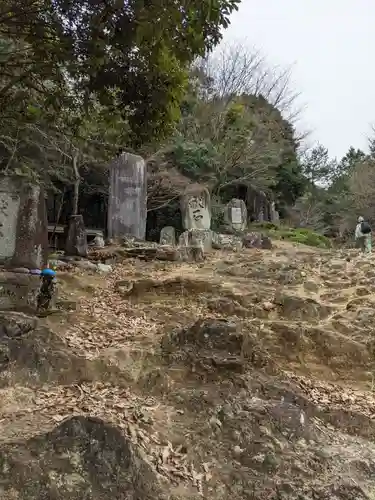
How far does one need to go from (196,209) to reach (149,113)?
34.6ft

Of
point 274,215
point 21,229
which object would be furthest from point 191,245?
point 274,215

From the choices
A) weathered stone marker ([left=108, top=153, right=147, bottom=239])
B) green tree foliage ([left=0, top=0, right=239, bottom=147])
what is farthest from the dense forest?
weathered stone marker ([left=108, top=153, right=147, bottom=239])

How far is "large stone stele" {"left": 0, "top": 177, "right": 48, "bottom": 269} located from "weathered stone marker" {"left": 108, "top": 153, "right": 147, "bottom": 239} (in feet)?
24.4

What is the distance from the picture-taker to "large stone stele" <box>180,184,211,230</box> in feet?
47.1

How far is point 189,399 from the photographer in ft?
13.0

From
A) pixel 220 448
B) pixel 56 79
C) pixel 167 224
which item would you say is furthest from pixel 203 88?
pixel 220 448

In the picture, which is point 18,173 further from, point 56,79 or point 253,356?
point 253,356

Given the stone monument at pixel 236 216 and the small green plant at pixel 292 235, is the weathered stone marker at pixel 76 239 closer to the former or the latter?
the stone monument at pixel 236 216

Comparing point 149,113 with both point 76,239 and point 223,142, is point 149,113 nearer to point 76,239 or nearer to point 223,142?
point 76,239

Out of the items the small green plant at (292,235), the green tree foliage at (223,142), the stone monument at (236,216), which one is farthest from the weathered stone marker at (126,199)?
the small green plant at (292,235)

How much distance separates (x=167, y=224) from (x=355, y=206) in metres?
11.4

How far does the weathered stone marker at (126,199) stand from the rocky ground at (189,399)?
6607 mm

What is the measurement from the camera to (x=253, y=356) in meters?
4.79

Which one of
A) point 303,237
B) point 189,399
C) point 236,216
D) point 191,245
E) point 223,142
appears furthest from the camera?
point 223,142
